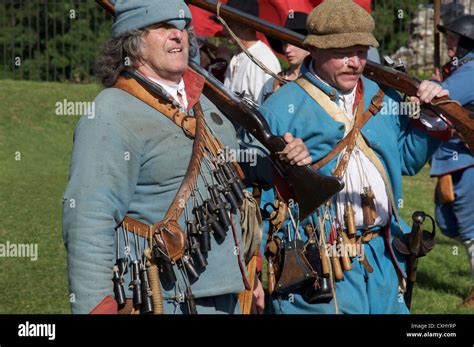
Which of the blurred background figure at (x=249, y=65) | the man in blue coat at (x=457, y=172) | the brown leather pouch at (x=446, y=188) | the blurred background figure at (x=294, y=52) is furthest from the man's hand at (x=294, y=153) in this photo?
the brown leather pouch at (x=446, y=188)

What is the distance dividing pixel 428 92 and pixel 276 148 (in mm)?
901

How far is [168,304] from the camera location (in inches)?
182

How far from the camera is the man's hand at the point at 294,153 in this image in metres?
4.94

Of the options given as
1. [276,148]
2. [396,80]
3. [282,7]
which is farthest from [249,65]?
[276,148]

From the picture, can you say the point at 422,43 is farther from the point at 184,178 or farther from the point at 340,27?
the point at 184,178

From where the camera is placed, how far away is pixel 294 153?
4.94 meters

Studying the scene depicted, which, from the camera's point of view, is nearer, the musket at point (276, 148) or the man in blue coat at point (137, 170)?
the man in blue coat at point (137, 170)

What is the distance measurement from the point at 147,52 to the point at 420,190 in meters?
10.4

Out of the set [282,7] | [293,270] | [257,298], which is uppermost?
[282,7]

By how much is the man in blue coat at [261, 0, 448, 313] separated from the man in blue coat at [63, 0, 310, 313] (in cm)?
75

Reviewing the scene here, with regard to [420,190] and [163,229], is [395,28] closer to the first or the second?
[420,190]

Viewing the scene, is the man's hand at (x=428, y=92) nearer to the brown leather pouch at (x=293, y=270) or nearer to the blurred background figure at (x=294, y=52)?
the brown leather pouch at (x=293, y=270)

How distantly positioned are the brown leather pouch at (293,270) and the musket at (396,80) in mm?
924

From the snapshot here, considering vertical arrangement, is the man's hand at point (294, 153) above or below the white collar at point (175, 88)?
below
